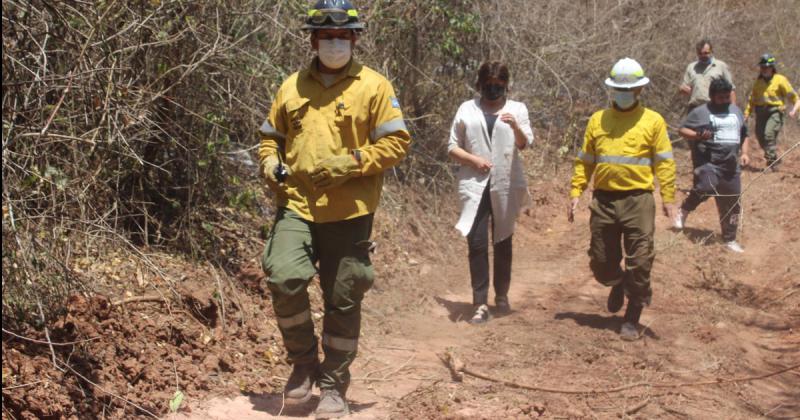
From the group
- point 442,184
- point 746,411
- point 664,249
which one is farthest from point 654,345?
point 442,184

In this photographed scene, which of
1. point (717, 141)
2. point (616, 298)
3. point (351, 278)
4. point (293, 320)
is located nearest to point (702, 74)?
point (717, 141)

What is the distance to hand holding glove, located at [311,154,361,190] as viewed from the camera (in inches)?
185

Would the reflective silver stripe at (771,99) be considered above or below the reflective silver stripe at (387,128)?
below

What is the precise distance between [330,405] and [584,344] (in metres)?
2.56

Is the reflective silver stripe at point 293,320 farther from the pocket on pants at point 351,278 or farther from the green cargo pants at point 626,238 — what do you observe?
the green cargo pants at point 626,238

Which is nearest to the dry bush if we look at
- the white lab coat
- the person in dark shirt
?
the white lab coat

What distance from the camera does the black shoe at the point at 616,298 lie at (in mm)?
7539

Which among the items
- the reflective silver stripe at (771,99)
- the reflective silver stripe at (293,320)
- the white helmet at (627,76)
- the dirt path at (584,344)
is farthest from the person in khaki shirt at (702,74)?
the reflective silver stripe at (293,320)

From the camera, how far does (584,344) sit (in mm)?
6895

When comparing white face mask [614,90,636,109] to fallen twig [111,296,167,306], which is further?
white face mask [614,90,636,109]

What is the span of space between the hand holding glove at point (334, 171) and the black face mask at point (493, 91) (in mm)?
2829

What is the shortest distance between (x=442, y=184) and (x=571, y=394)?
5.43m

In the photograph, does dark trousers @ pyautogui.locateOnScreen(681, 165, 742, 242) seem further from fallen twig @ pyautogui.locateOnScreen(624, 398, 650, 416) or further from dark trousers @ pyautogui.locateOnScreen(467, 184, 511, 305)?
fallen twig @ pyautogui.locateOnScreen(624, 398, 650, 416)

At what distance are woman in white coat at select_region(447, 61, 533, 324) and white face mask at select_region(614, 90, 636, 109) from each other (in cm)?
71
